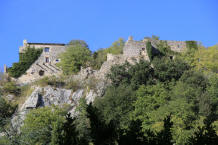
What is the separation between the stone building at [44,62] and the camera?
39844 millimetres

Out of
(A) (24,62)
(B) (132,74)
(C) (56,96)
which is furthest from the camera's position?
(A) (24,62)

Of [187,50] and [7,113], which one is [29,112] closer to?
[7,113]

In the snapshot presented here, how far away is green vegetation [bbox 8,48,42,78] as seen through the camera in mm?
40438

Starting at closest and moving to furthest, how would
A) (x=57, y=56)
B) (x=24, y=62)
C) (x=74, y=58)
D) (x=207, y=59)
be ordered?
(x=207, y=59), (x=74, y=58), (x=24, y=62), (x=57, y=56)

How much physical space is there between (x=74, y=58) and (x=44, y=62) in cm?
375

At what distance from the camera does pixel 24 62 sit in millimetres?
41062

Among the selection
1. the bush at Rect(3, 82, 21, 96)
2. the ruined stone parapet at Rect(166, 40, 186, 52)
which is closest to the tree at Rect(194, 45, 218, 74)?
the ruined stone parapet at Rect(166, 40, 186, 52)

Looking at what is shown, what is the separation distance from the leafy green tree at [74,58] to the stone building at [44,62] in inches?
38.5

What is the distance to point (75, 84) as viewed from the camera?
36.8 meters

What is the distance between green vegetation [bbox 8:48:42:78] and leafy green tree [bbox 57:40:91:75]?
275 cm

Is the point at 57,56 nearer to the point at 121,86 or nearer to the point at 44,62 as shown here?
the point at 44,62

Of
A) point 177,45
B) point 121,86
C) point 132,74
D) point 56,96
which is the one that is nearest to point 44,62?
point 56,96

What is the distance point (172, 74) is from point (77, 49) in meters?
9.96

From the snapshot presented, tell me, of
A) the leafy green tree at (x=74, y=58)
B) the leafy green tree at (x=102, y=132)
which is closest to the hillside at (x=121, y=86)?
the leafy green tree at (x=74, y=58)
